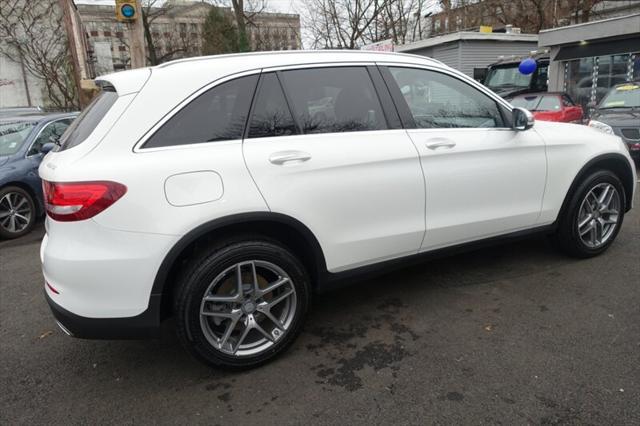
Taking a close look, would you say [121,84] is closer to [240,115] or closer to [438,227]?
[240,115]

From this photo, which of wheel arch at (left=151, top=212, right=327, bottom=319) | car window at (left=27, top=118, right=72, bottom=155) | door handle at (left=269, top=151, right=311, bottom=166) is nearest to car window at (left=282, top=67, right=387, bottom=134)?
door handle at (left=269, top=151, right=311, bottom=166)

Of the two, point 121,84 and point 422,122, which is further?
point 422,122

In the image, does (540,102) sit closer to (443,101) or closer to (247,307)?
(443,101)

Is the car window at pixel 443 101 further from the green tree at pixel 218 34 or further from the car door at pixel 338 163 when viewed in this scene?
the green tree at pixel 218 34

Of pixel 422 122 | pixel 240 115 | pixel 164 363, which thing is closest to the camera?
pixel 240 115

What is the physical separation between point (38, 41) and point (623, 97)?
24.8 m

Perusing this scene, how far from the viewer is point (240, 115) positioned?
2.70m

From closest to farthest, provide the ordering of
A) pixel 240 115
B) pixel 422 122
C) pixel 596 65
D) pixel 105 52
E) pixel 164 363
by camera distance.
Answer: pixel 240 115 < pixel 164 363 < pixel 422 122 < pixel 596 65 < pixel 105 52

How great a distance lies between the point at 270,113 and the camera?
276 centimetres

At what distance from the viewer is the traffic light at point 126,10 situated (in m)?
7.42

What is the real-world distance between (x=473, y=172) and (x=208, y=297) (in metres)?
2.01

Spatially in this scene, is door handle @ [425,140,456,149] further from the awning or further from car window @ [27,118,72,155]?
the awning

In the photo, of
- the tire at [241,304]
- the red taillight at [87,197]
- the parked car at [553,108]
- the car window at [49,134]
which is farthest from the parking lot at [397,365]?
the parked car at [553,108]

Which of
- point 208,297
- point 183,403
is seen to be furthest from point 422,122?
point 183,403
